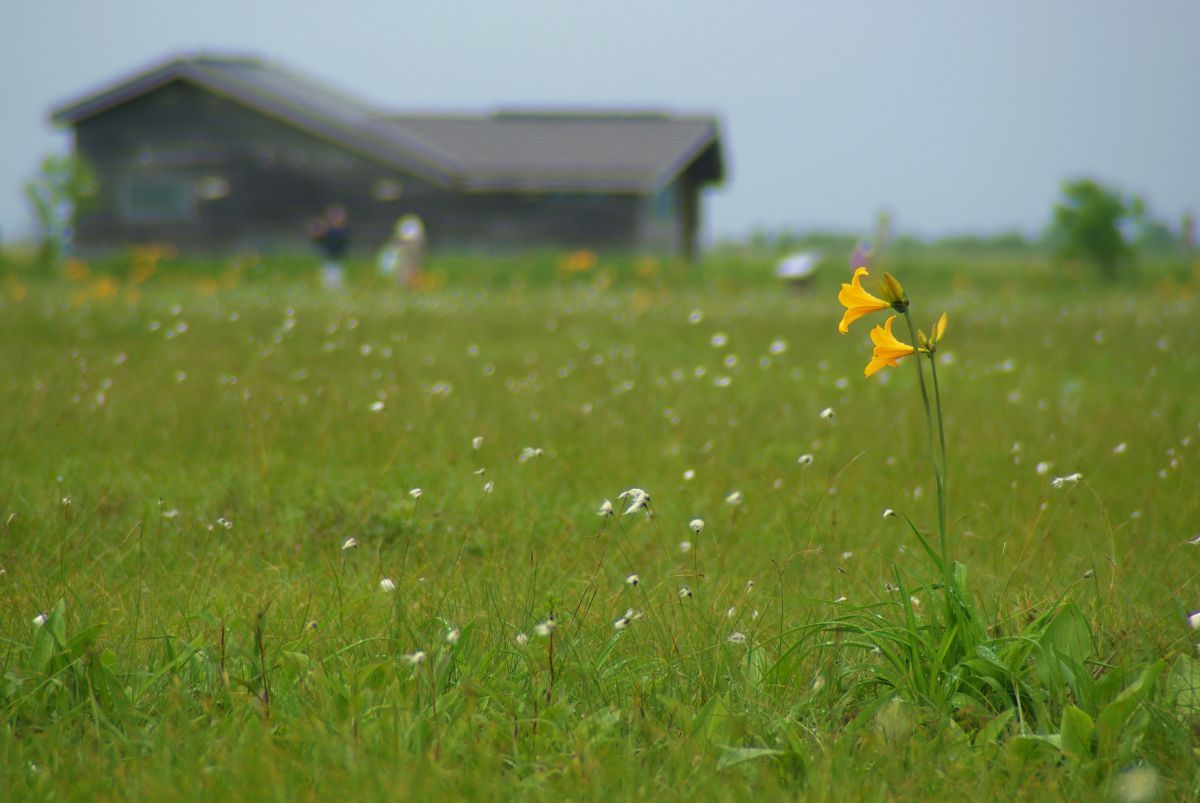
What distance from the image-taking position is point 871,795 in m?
2.26

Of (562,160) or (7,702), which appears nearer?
(7,702)

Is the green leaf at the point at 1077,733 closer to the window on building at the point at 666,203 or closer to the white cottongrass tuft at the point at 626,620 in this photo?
the white cottongrass tuft at the point at 626,620

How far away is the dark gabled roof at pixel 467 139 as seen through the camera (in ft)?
78.3

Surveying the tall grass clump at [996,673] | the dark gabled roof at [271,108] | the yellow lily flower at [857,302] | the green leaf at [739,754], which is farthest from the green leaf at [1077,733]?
the dark gabled roof at [271,108]

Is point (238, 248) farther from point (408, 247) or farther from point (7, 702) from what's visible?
point (7, 702)

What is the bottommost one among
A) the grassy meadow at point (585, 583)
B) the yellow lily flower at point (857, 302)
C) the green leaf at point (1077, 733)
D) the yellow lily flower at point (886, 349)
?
the grassy meadow at point (585, 583)

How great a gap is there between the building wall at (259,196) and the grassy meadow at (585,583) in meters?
17.5

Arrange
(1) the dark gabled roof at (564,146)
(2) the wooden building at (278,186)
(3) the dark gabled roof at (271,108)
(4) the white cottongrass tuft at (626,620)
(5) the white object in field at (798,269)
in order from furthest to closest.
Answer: (2) the wooden building at (278,186)
(1) the dark gabled roof at (564,146)
(3) the dark gabled roof at (271,108)
(5) the white object in field at (798,269)
(4) the white cottongrass tuft at (626,620)

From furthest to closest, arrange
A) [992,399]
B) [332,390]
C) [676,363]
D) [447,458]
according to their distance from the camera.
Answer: [676,363], [992,399], [332,390], [447,458]

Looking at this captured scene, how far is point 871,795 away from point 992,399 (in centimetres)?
491

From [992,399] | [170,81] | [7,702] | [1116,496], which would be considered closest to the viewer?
[7,702]

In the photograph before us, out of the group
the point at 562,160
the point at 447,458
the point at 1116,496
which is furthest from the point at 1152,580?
the point at 562,160

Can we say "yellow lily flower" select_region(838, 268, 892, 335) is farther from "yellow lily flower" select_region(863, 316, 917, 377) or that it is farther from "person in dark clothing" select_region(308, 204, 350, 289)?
"person in dark clothing" select_region(308, 204, 350, 289)

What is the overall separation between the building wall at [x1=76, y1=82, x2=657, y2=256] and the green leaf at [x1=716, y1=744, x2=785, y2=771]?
22.9 metres
